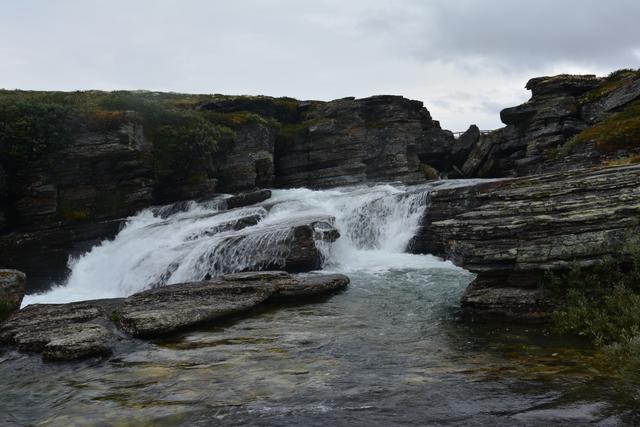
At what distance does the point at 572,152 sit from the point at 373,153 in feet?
72.8

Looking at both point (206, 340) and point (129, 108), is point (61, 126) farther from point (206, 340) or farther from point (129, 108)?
point (206, 340)

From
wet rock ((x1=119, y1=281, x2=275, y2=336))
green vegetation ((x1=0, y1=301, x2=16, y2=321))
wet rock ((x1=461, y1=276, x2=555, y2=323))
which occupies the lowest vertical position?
green vegetation ((x1=0, y1=301, x2=16, y2=321))

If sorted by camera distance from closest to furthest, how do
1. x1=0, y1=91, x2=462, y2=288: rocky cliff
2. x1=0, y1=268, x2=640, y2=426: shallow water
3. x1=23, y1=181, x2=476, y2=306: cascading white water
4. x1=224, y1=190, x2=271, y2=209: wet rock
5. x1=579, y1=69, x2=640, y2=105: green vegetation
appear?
1. x1=0, y1=268, x2=640, y2=426: shallow water
2. x1=23, y1=181, x2=476, y2=306: cascading white water
3. x1=0, y1=91, x2=462, y2=288: rocky cliff
4. x1=224, y1=190, x2=271, y2=209: wet rock
5. x1=579, y1=69, x2=640, y2=105: green vegetation

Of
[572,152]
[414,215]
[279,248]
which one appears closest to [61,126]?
[279,248]

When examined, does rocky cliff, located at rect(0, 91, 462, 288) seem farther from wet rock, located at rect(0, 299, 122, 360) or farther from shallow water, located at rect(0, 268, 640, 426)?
shallow water, located at rect(0, 268, 640, 426)

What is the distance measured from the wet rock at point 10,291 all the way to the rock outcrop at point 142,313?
590 mm

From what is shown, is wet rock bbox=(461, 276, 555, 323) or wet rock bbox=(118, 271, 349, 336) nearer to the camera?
wet rock bbox=(461, 276, 555, 323)

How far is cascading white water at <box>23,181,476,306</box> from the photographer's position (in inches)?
1008

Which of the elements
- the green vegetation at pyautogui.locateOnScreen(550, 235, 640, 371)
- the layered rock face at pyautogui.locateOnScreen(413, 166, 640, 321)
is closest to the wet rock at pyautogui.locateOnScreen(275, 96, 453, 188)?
the layered rock face at pyautogui.locateOnScreen(413, 166, 640, 321)

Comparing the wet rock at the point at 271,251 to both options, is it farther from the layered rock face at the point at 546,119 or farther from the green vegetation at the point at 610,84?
the green vegetation at the point at 610,84

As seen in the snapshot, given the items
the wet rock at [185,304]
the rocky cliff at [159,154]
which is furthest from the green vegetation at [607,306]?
the rocky cliff at [159,154]

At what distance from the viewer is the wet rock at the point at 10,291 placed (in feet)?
63.1

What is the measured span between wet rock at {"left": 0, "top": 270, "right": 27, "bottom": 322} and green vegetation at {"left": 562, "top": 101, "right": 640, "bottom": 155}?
111 feet

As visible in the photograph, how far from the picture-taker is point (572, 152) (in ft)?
111
